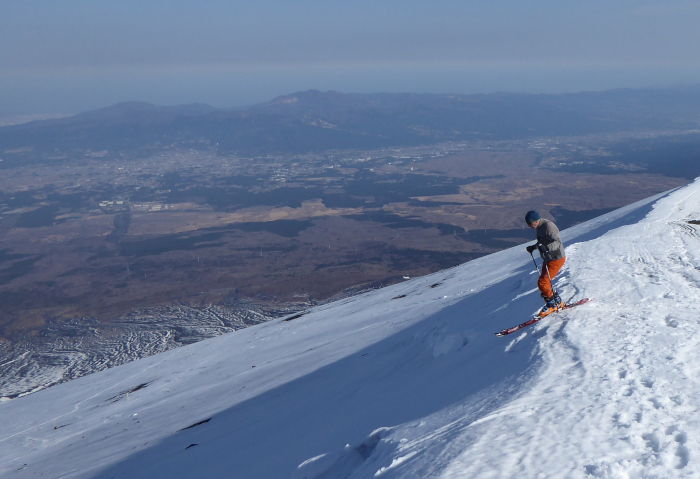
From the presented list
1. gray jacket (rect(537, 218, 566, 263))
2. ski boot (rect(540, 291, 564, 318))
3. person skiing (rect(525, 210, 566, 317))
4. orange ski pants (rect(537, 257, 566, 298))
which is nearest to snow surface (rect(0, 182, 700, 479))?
ski boot (rect(540, 291, 564, 318))

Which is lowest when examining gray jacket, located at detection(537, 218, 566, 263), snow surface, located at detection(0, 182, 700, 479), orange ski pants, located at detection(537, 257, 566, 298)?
snow surface, located at detection(0, 182, 700, 479)

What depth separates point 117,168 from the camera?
607ft

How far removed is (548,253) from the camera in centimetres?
915

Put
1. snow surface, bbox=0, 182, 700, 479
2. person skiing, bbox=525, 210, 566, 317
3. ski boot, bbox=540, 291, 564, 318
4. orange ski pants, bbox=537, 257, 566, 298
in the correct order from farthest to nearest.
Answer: ski boot, bbox=540, 291, 564, 318 < orange ski pants, bbox=537, 257, 566, 298 < person skiing, bbox=525, 210, 566, 317 < snow surface, bbox=0, 182, 700, 479

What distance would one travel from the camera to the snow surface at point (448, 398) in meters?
5.06

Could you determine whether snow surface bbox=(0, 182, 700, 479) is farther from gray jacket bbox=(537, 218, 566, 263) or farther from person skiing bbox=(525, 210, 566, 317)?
gray jacket bbox=(537, 218, 566, 263)

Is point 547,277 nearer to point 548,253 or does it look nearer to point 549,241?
point 548,253

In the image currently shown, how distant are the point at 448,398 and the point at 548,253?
3686 millimetres

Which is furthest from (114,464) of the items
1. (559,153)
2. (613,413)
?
(559,153)

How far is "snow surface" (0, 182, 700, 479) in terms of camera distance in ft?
16.6

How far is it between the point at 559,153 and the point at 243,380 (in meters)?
187

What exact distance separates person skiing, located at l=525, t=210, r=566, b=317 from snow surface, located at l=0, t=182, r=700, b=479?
0.41 meters

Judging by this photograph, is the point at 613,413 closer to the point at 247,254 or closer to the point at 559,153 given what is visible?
the point at 247,254

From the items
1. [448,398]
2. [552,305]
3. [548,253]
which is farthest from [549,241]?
[448,398]
